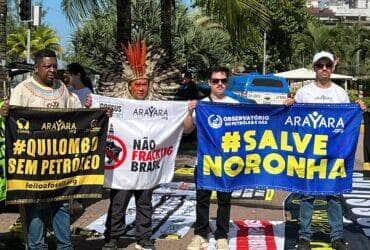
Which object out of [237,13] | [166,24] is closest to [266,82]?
[166,24]

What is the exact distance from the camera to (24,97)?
17.8 feet

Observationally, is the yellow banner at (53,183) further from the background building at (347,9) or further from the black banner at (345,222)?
the background building at (347,9)

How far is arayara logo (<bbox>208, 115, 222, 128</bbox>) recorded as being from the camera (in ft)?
20.9

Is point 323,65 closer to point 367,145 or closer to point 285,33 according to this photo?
point 367,145

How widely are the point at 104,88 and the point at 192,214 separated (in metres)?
2.19

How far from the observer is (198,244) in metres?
6.27

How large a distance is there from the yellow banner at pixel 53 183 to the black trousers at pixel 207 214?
1.05 meters

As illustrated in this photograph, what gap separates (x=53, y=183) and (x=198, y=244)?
1621 millimetres

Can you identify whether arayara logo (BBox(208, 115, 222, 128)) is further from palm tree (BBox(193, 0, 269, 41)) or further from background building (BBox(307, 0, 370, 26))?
background building (BBox(307, 0, 370, 26))

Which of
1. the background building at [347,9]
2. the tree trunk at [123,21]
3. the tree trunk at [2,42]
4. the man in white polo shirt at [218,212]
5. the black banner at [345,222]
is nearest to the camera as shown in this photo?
the man in white polo shirt at [218,212]

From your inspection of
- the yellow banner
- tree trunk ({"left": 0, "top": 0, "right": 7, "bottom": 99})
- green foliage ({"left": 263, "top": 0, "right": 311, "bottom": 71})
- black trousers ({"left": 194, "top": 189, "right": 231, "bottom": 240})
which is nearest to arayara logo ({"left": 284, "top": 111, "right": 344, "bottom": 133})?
black trousers ({"left": 194, "top": 189, "right": 231, "bottom": 240})

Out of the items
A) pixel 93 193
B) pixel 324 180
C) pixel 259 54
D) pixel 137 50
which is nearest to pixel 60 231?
pixel 93 193

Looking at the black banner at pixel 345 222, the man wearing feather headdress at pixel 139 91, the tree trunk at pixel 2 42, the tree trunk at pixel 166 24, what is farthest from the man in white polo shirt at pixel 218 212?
the tree trunk at pixel 166 24

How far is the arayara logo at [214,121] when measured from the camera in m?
6.36
